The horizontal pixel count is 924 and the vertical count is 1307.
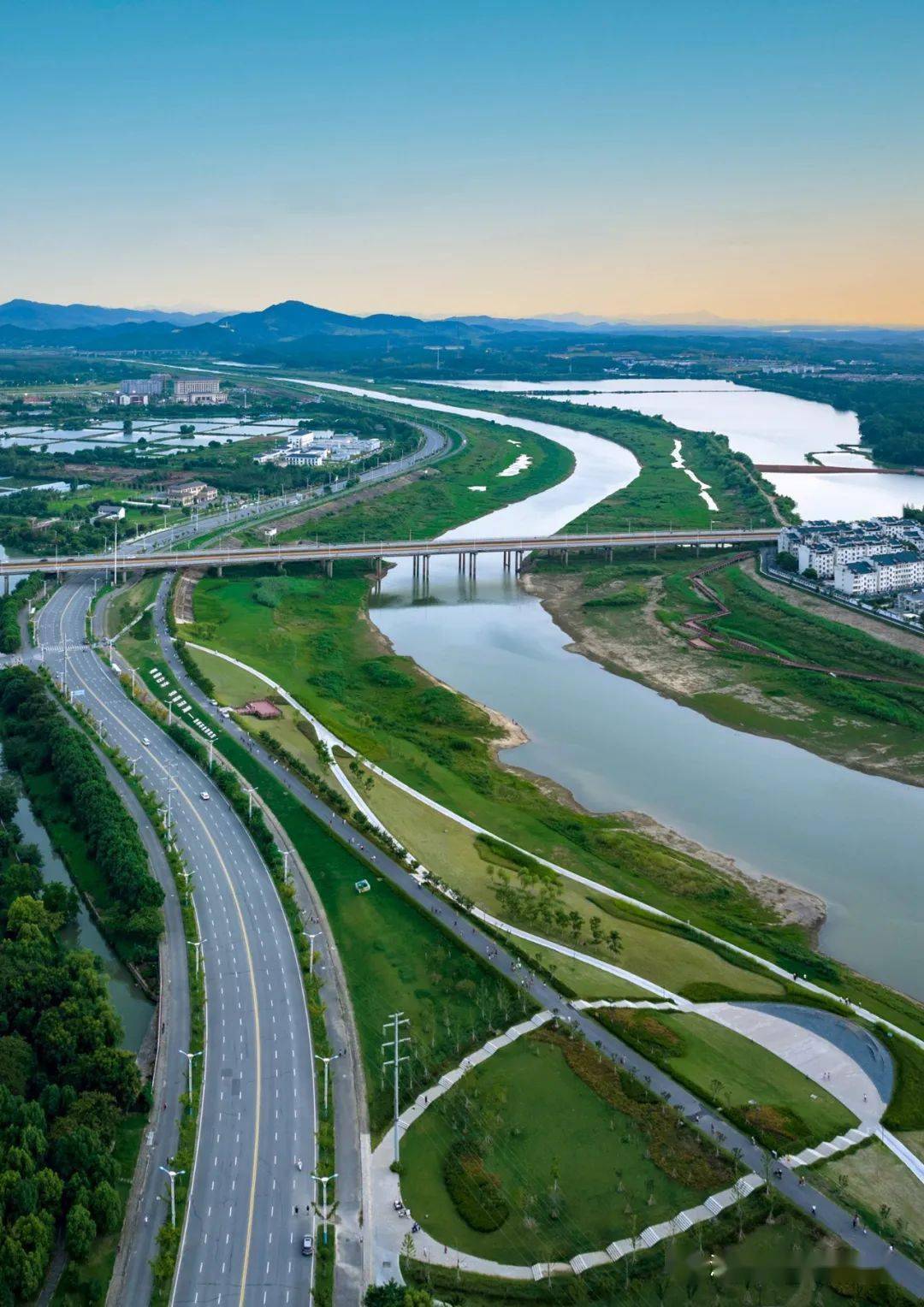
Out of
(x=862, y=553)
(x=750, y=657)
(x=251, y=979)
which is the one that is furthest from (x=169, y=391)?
(x=251, y=979)

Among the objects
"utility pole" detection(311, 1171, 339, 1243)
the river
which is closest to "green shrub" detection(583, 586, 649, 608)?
the river

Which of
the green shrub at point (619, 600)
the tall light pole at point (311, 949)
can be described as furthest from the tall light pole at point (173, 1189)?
the green shrub at point (619, 600)

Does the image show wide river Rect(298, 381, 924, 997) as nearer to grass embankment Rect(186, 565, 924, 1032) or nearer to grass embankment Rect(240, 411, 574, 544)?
grass embankment Rect(186, 565, 924, 1032)

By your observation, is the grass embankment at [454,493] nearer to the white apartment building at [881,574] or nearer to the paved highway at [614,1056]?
the white apartment building at [881,574]

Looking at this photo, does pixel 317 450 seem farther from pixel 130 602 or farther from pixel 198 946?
pixel 198 946

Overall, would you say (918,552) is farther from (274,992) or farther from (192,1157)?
(192,1157)

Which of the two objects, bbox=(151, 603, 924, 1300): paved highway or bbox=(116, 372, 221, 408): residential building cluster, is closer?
bbox=(151, 603, 924, 1300): paved highway
